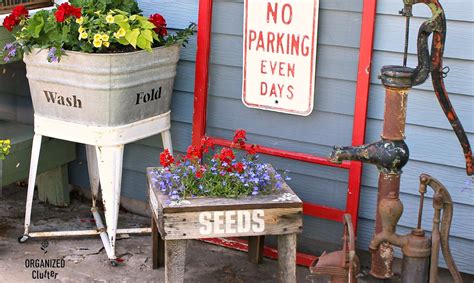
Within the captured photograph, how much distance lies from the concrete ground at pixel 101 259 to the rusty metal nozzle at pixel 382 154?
1.22 metres

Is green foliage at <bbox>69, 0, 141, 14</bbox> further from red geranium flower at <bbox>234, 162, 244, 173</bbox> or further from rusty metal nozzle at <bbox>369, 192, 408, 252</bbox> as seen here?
rusty metal nozzle at <bbox>369, 192, 408, 252</bbox>

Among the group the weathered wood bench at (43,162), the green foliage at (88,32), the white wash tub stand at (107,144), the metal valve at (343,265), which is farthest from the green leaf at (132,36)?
the metal valve at (343,265)

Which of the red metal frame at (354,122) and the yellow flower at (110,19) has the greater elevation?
the yellow flower at (110,19)

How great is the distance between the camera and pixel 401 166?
Result: 2719 mm

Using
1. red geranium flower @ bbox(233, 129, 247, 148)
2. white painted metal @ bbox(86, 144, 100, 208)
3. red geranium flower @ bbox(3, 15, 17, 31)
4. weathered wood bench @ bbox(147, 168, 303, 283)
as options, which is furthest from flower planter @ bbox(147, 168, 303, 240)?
red geranium flower @ bbox(3, 15, 17, 31)

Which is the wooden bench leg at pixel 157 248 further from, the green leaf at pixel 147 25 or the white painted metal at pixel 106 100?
the green leaf at pixel 147 25

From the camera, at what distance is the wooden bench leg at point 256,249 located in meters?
4.00

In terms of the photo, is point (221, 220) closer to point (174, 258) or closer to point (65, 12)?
point (174, 258)

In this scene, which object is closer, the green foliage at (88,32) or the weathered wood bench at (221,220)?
the weathered wood bench at (221,220)

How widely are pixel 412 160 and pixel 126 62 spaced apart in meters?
1.40

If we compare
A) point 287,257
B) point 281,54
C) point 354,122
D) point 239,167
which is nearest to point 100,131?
point 239,167

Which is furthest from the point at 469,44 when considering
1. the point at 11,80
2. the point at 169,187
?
the point at 11,80

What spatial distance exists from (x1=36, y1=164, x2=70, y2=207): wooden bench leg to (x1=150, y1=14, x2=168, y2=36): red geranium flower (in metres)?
1.16

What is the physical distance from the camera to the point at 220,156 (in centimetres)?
351
